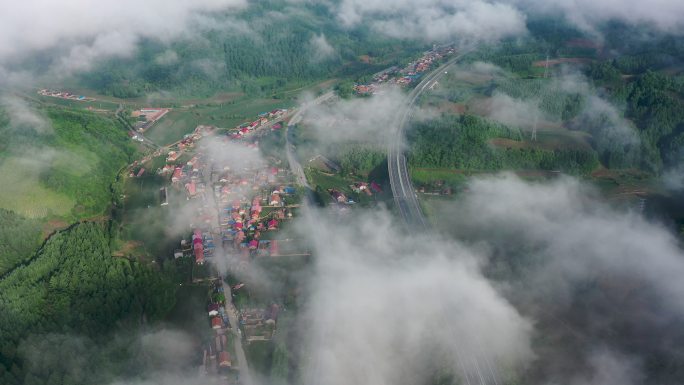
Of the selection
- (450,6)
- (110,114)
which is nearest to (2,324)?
(110,114)

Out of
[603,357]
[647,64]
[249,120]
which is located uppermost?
[647,64]

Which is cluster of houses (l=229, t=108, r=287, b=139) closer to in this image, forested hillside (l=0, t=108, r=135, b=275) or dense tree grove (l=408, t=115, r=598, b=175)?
forested hillside (l=0, t=108, r=135, b=275)

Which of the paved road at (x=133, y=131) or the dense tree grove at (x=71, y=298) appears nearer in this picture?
the dense tree grove at (x=71, y=298)

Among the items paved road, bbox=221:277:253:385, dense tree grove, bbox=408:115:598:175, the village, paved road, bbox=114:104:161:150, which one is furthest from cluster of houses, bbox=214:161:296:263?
dense tree grove, bbox=408:115:598:175

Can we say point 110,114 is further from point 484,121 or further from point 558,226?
point 558,226

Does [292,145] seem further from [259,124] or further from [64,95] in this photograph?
[64,95]

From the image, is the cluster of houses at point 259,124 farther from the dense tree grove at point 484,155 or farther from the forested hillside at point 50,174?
the dense tree grove at point 484,155

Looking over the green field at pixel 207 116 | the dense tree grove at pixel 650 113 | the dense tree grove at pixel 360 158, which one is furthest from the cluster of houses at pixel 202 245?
the dense tree grove at pixel 650 113

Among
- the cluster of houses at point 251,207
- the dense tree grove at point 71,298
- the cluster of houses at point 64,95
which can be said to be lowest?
the dense tree grove at point 71,298
